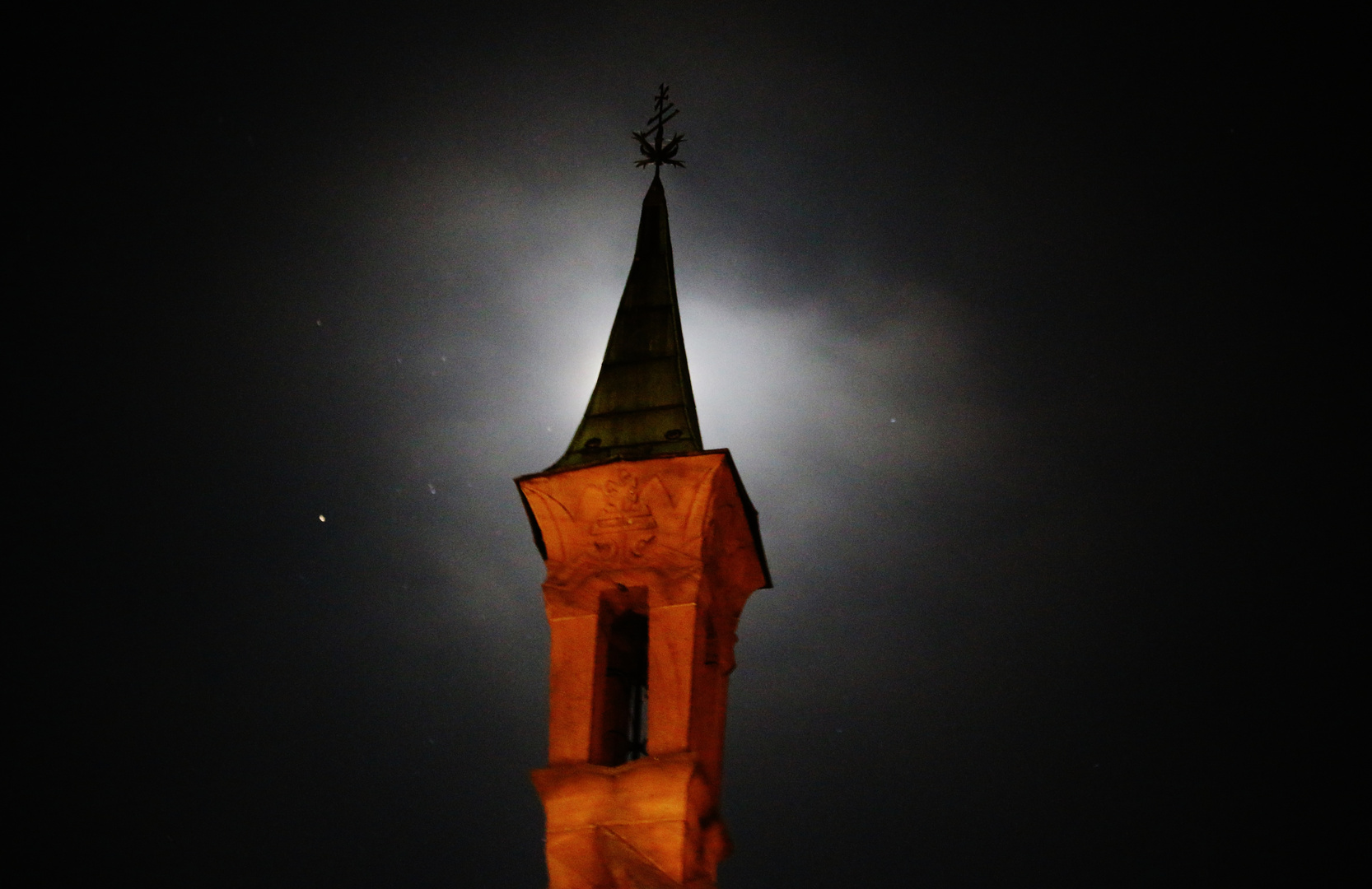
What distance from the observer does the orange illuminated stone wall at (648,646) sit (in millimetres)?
22125

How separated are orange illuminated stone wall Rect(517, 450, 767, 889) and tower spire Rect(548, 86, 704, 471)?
583 millimetres

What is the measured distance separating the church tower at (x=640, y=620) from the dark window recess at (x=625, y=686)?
2cm

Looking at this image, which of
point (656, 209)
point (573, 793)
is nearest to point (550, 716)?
point (573, 793)

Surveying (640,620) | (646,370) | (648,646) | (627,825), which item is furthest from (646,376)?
(627,825)

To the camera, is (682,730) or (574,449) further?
(574,449)

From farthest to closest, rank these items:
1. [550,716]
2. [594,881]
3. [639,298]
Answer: [639,298] → [550,716] → [594,881]

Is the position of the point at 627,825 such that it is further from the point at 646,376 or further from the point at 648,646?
the point at 646,376

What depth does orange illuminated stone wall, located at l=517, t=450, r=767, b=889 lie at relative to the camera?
2212 centimetres

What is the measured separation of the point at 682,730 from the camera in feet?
A: 75.3

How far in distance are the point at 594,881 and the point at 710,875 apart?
67.5 inches

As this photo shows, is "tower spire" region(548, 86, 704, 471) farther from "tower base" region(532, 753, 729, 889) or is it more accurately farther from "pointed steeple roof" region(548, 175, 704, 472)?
"tower base" region(532, 753, 729, 889)

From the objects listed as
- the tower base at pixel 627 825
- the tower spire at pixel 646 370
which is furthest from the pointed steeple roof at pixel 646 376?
the tower base at pixel 627 825

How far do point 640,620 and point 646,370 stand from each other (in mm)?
3459

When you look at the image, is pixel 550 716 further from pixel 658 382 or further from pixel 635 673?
pixel 658 382
